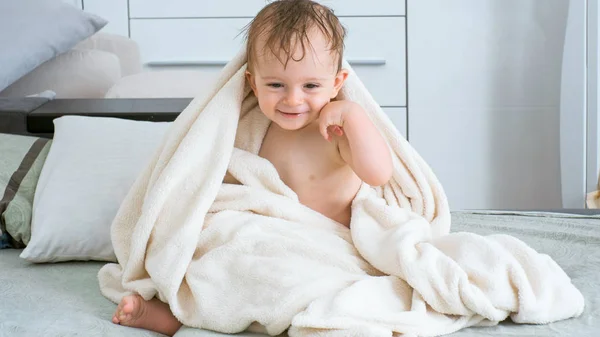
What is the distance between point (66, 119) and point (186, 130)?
0.48 meters

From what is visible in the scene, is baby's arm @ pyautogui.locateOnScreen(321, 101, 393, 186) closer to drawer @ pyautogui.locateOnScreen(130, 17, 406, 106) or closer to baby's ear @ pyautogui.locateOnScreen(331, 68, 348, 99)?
baby's ear @ pyautogui.locateOnScreen(331, 68, 348, 99)

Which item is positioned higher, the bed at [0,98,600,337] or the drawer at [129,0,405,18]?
the drawer at [129,0,405,18]

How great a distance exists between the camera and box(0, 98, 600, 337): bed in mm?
1355

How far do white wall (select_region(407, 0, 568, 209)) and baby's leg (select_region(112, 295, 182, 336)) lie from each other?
7.14ft

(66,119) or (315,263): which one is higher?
(66,119)

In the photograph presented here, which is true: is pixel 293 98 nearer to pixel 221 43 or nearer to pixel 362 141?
pixel 362 141

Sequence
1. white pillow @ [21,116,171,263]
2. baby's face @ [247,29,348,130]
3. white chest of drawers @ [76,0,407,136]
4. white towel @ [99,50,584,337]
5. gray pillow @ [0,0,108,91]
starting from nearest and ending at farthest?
white towel @ [99,50,584,337]
baby's face @ [247,29,348,130]
white pillow @ [21,116,171,263]
gray pillow @ [0,0,108,91]
white chest of drawers @ [76,0,407,136]

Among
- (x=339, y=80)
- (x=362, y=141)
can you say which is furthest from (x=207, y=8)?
(x=362, y=141)

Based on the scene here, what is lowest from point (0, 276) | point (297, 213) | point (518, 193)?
point (518, 193)

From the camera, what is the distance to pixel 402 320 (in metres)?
1.28

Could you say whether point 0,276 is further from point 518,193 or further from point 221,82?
point 518,193

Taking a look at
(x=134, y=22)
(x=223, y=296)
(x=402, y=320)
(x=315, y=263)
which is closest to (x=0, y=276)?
(x=223, y=296)

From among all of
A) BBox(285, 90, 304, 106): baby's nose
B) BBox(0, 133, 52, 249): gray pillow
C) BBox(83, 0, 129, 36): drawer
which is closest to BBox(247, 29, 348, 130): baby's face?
BBox(285, 90, 304, 106): baby's nose

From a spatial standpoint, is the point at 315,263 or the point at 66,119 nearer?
the point at 315,263
